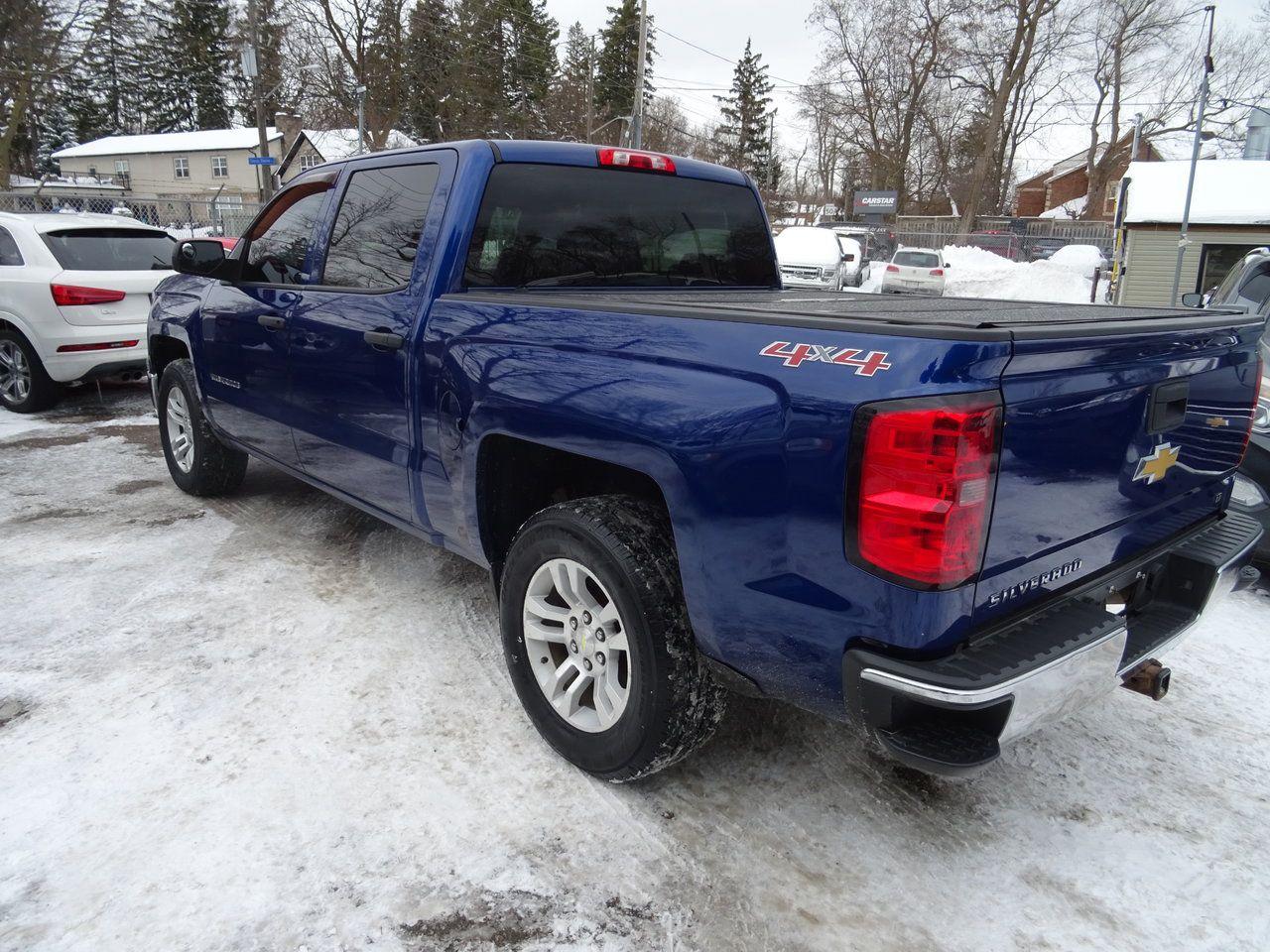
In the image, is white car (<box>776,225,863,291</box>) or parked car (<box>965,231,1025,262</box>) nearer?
white car (<box>776,225,863,291</box>)

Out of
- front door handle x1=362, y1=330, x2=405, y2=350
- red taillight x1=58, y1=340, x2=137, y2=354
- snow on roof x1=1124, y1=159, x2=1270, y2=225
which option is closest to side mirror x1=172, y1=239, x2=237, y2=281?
front door handle x1=362, y1=330, x2=405, y2=350

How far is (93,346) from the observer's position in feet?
24.7

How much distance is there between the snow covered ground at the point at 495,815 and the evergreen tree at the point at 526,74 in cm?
4849

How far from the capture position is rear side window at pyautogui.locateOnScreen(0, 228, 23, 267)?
756 cm

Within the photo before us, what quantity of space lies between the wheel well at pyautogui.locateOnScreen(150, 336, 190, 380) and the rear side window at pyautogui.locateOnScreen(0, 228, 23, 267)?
3282mm

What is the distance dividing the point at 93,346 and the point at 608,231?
20.7 ft

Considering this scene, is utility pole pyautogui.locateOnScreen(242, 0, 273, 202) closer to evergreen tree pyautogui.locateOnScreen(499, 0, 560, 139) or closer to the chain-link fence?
the chain-link fence

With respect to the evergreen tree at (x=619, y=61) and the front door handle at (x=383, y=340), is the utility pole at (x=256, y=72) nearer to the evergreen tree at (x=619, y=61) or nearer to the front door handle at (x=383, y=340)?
the front door handle at (x=383, y=340)

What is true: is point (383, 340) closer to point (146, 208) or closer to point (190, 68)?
point (146, 208)

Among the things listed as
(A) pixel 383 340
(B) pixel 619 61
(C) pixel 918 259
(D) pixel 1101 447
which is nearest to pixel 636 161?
(A) pixel 383 340

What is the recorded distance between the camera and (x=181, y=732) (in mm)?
2816

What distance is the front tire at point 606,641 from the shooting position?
7.54 feet

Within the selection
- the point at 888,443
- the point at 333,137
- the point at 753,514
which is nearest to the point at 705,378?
the point at 753,514

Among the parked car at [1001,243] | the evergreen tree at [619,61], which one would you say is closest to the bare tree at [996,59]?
the parked car at [1001,243]
